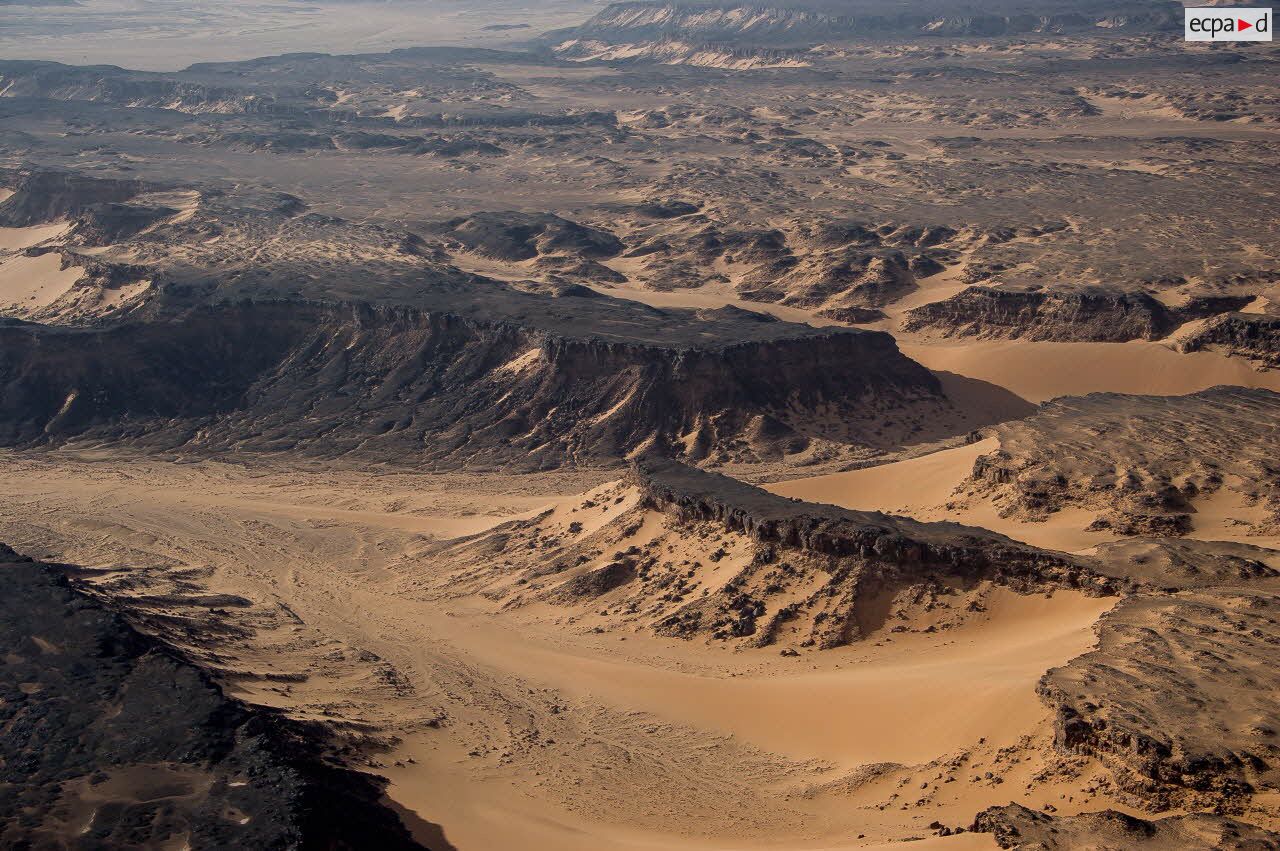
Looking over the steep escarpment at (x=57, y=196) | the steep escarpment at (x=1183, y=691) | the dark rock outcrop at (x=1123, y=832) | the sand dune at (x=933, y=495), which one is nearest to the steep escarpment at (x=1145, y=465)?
the sand dune at (x=933, y=495)

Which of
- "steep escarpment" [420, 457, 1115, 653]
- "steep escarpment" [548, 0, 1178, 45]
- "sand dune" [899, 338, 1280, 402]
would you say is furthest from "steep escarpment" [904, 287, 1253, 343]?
"steep escarpment" [548, 0, 1178, 45]

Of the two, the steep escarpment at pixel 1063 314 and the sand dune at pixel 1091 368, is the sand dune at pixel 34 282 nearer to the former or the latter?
the sand dune at pixel 1091 368

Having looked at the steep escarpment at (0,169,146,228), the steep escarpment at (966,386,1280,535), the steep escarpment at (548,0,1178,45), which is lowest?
the steep escarpment at (966,386,1280,535)

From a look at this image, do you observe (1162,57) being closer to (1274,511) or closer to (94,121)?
(94,121)

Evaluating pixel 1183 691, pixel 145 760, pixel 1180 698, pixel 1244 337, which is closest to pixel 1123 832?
pixel 1180 698

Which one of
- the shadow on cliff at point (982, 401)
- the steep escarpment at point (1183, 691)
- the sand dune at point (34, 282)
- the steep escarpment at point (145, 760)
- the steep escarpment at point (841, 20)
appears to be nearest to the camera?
the steep escarpment at point (145, 760)

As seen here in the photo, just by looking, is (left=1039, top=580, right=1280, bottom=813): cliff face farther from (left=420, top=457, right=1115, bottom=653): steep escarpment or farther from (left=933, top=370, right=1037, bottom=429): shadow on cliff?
(left=933, top=370, right=1037, bottom=429): shadow on cliff
